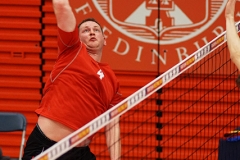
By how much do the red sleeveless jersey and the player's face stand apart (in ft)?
0.61

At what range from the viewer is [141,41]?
7199mm

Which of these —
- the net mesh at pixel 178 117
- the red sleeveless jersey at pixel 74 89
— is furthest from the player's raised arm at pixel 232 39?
the net mesh at pixel 178 117

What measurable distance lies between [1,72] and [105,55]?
1222 mm

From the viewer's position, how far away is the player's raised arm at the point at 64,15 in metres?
4.12

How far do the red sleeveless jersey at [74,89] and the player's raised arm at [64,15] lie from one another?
10 cm

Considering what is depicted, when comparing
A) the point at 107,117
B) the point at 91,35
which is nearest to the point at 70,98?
the point at 91,35

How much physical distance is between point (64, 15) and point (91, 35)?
23.2 inches

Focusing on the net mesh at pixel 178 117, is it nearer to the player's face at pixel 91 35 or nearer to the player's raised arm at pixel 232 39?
the player's face at pixel 91 35

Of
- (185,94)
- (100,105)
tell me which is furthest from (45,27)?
(100,105)

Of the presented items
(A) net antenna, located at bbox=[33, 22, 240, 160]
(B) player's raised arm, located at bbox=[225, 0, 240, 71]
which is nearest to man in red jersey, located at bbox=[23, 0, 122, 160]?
(A) net antenna, located at bbox=[33, 22, 240, 160]

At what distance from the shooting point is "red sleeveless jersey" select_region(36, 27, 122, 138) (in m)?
4.39

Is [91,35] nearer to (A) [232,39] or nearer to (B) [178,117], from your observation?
(A) [232,39]

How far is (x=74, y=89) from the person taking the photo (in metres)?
4.41

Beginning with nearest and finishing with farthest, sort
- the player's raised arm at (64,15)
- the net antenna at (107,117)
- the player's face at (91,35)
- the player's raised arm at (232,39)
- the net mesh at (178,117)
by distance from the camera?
the net antenna at (107,117) → the player's raised arm at (232,39) → the player's raised arm at (64,15) → the player's face at (91,35) → the net mesh at (178,117)
